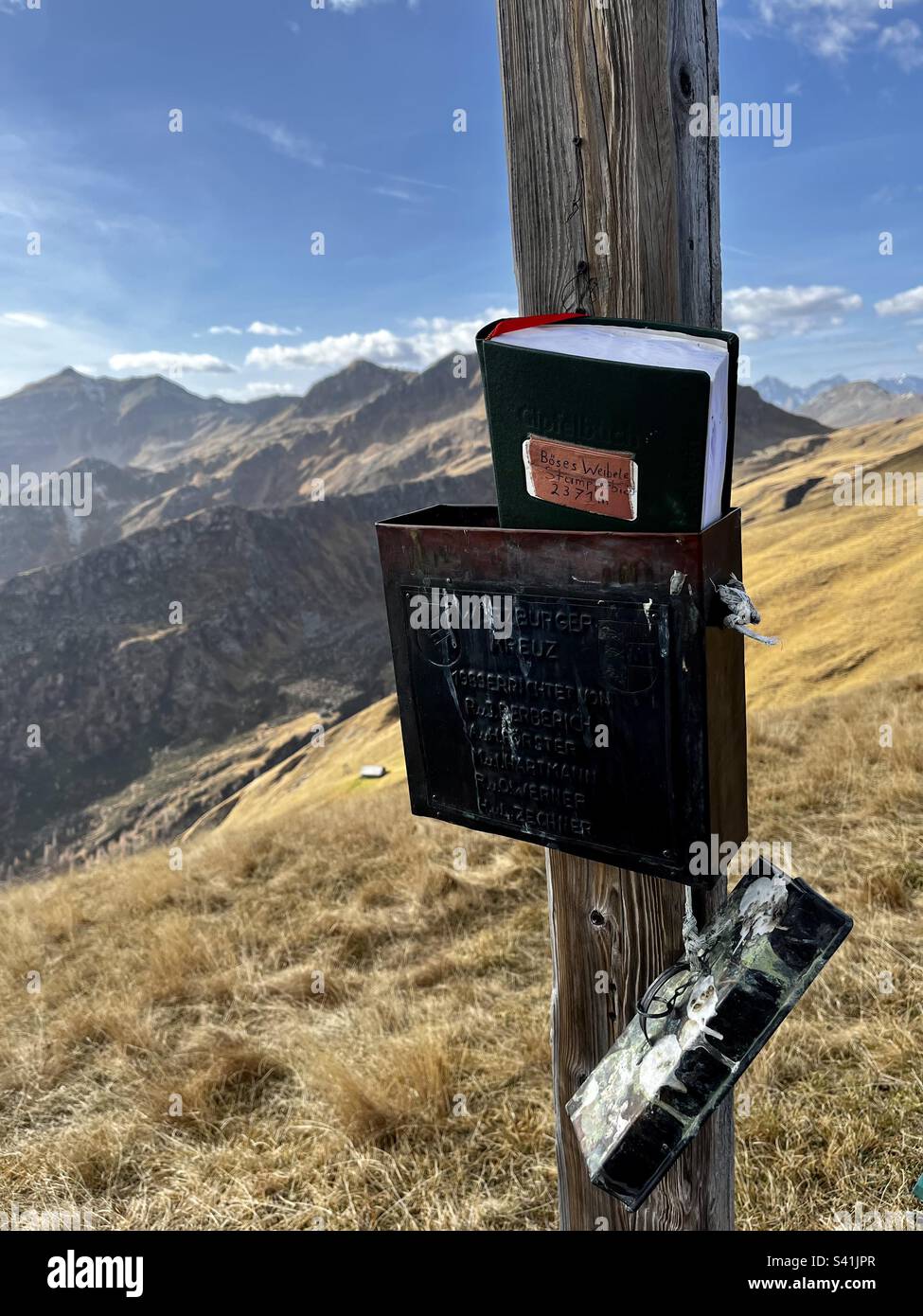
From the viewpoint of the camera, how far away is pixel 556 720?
4.24 feet

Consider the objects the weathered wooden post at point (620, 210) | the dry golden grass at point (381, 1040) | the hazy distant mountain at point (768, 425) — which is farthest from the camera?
the hazy distant mountain at point (768, 425)

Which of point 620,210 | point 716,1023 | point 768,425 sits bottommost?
point 716,1023

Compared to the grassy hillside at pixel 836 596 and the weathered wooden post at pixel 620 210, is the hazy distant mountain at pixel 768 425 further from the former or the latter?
the weathered wooden post at pixel 620 210

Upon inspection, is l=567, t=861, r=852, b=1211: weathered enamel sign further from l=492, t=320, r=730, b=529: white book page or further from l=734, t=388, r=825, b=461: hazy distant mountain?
l=734, t=388, r=825, b=461: hazy distant mountain

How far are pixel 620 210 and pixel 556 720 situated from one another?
82cm

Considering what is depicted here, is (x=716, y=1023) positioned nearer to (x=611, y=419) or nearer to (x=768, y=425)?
(x=611, y=419)

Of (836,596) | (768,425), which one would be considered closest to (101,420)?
(768,425)

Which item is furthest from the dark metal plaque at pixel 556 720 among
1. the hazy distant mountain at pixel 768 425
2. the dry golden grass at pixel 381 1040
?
the hazy distant mountain at pixel 768 425

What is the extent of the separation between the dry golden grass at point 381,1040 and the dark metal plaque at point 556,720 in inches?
62.8

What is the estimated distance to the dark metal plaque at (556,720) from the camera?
1.19m

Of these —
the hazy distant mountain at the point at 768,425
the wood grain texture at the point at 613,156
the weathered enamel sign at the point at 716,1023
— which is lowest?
the weathered enamel sign at the point at 716,1023

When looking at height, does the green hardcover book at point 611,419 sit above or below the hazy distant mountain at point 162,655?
above
